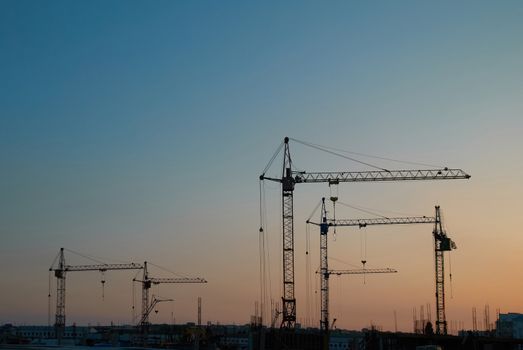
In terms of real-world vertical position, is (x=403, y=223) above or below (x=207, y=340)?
above

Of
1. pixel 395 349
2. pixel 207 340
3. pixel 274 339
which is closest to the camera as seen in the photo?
pixel 274 339

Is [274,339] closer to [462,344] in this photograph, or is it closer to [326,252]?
[462,344]

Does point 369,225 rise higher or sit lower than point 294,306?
higher

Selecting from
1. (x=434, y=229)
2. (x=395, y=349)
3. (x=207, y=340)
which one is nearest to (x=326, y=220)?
(x=434, y=229)

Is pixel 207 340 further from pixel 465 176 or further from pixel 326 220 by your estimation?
pixel 465 176

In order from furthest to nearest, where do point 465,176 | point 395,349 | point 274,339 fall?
point 465,176 → point 395,349 → point 274,339

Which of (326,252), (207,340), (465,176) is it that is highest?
(465,176)

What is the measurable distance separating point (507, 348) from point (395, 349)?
23.4 metres

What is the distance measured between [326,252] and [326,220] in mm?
10688

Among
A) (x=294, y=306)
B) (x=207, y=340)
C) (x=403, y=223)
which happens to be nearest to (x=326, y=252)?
(x=403, y=223)

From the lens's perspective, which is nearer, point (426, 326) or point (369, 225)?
point (426, 326)

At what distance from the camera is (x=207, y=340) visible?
558 ft

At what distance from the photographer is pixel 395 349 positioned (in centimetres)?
12469

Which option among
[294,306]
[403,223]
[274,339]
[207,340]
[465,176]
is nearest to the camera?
[274,339]
